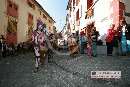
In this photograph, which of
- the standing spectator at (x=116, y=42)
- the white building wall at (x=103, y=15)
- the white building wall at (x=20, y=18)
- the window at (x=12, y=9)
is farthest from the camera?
the window at (x=12, y=9)

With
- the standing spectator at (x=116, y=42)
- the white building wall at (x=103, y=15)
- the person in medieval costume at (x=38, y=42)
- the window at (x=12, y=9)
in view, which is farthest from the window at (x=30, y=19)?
the person in medieval costume at (x=38, y=42)

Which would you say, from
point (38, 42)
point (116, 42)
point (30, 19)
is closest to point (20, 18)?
point (30, 19)

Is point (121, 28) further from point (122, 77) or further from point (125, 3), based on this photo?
point (122, 77)

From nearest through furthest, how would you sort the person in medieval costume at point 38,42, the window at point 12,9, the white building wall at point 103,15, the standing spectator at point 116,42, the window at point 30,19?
the person in medieval costume at point 38,42 → the standing spectator at point 116,42 → the white building wall at point 103,15 → the window at point 12,9 → the window at point 30,19

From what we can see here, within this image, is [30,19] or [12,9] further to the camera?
[30,19]

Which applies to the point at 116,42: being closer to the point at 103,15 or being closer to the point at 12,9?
the point at 103,15

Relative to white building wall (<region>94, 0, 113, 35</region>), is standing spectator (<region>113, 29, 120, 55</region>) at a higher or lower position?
lower

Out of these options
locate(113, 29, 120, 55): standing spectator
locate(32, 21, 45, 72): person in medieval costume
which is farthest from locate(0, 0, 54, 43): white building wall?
locate(32, 21, 45, 72): person in medieval costume

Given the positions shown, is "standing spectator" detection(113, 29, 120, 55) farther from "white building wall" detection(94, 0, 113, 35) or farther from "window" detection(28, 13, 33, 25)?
"window" detection(28, 13, 33, 25)

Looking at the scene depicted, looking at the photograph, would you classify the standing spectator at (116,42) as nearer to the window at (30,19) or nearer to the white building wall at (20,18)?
the white building wall at (20,18)

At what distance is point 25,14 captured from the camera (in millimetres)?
34000

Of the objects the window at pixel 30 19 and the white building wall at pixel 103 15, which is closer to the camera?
the white building wall at pixel 103 15

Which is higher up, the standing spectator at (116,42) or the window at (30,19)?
the window at (30,19)

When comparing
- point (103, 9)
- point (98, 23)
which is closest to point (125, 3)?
point (103, 9)
